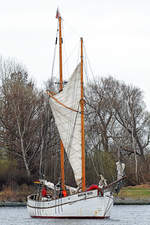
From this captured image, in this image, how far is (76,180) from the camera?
1583 inches

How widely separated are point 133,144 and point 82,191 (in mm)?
41808

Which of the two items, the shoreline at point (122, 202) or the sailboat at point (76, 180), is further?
the shoreline at point (122, 202)

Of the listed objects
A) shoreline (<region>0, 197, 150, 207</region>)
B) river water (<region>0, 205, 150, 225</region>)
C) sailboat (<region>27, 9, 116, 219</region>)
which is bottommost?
river water (<region>0, 205, 150, 225</region>)

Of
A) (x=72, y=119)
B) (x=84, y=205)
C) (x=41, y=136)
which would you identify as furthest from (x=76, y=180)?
(x=41, y=136)

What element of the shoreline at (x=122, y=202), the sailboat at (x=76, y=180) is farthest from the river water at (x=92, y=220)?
the shoreline at (x=122, y=202)

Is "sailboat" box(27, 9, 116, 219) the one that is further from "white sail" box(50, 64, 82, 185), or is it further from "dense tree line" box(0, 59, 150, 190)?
"dense tree line" box(0, 59, 150, 190)

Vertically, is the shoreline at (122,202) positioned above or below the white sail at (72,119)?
below

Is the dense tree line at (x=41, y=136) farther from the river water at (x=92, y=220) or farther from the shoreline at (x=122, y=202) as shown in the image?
the river water at (x=92, y=220)

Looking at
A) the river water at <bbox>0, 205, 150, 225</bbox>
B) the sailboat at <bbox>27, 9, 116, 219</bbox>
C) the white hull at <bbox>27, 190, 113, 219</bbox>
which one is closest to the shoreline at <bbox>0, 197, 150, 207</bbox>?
the river water at <bbox>0, 205, 150, 225</bbox>

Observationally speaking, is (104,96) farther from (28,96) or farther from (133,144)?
(28,96)

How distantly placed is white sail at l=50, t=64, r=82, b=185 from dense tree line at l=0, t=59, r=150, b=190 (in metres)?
12.8

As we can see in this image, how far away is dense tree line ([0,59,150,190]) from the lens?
2428 inches

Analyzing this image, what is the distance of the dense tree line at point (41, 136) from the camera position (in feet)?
202

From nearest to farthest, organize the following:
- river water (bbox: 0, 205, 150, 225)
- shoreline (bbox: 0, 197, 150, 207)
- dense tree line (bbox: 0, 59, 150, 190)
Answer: river water (bbox: 0, 205, 150, 225) → shoreline (bbox: 0, 197, 150, 207) → dense tree line (bbox: 0, 59, 150, 190)
